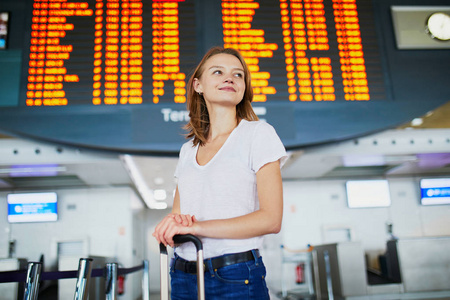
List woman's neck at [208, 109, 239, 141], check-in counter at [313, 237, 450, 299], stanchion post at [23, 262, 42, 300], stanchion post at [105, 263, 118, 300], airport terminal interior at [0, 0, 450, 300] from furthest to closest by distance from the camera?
check-in counter at [313, 237, 450, 299], airport terminal interior at [0, 0, 450, 300], stanchion post at [105, 263, 118, 300], stanchion post at [23, 262, 42, 300], woman's neck at [208, 109, 239, 141]

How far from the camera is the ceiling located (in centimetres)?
409

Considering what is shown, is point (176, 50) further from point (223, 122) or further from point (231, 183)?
point (231, 183)

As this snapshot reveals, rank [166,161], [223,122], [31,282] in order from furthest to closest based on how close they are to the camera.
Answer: [166,161] → [31,282] → [223,122]

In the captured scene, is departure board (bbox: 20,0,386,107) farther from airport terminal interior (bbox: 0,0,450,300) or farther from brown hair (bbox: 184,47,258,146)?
brown hair (bbox: 184,47,258,146)

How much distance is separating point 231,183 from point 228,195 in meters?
0.03

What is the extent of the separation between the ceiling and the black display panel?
1.85 feet

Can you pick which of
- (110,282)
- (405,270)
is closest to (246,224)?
(110,282)

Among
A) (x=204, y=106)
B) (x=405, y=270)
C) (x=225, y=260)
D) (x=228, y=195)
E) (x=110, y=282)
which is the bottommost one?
(x=405, y=270)

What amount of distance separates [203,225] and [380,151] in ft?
13.8

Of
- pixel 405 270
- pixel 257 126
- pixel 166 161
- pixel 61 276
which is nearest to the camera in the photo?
pixel 257 126

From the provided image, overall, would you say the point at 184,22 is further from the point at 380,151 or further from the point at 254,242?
the point at 380,151

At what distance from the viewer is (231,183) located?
85cm

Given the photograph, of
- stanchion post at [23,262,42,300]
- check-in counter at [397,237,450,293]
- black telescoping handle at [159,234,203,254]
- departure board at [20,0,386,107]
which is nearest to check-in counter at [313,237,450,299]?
check-in counter at [397,237,450,293]

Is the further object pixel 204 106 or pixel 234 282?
pixel 204 106
